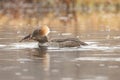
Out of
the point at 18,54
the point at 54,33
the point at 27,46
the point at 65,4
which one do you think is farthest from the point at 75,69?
the point at 65,4

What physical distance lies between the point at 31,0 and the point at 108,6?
5.89 meters

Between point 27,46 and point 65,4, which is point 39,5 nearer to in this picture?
point 65,4

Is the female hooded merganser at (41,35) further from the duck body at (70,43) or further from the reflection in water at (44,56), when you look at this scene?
the duck body at (70,43)

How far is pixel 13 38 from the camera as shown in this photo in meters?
18.9

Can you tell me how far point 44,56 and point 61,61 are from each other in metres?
1.12

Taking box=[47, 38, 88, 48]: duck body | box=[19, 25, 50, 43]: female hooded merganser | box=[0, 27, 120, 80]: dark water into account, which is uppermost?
box=[19, 25, 50, 43]: female hooded merganser

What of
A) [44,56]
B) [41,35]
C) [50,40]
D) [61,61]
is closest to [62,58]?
[61,61]

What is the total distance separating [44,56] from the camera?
14422mm

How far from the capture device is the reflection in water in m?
12.8

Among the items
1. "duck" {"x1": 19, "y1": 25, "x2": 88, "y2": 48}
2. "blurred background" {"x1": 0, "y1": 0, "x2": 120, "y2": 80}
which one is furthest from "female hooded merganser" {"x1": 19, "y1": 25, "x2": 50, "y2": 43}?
"blurred background" {"x1": 0, "y1": 0, "x2": 120, "y2": 80}

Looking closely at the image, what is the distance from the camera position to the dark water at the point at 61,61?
11414 millimetres

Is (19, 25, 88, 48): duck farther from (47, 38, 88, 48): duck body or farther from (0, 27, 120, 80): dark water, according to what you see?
(0, 27, 120, 80): dark water

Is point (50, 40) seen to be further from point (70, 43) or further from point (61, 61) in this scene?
point (61, 61)

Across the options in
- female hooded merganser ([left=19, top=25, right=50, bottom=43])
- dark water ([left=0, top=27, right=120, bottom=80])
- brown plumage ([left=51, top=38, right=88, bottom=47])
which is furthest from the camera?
female hooded merganser ([left=19, top=25, right=50, bottom=43])
